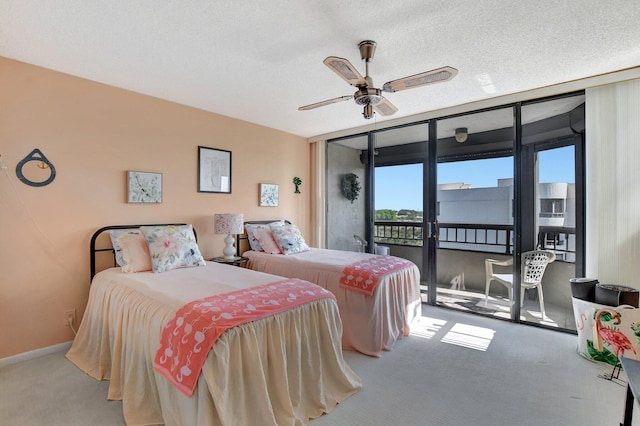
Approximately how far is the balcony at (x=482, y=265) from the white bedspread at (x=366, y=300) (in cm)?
100

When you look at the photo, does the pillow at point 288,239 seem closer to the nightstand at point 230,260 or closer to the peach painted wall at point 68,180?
the nightstand at point 230,260

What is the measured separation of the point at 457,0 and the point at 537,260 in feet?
9.71

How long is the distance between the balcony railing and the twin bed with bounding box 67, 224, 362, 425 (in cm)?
259

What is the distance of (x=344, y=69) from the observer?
2014 millimetres

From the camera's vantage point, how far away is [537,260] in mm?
3426

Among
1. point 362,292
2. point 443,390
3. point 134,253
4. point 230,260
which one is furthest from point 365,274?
point 134,253

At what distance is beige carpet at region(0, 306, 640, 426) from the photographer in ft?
6.12

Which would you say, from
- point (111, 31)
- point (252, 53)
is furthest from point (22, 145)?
point (252, 53)

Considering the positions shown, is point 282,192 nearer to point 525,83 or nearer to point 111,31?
point 111,31

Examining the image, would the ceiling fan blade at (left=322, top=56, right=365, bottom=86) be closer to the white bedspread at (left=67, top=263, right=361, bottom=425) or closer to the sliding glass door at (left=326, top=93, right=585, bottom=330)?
the white bedspread at (left=67, top=263, right=361, bottom=425)

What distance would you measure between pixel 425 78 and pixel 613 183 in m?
2.28

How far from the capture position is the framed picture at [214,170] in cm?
376

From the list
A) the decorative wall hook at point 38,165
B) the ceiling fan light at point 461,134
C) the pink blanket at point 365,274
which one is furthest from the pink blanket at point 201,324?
the ceiling fan light at point 461,134

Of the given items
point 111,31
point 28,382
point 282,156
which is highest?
point 111,31
